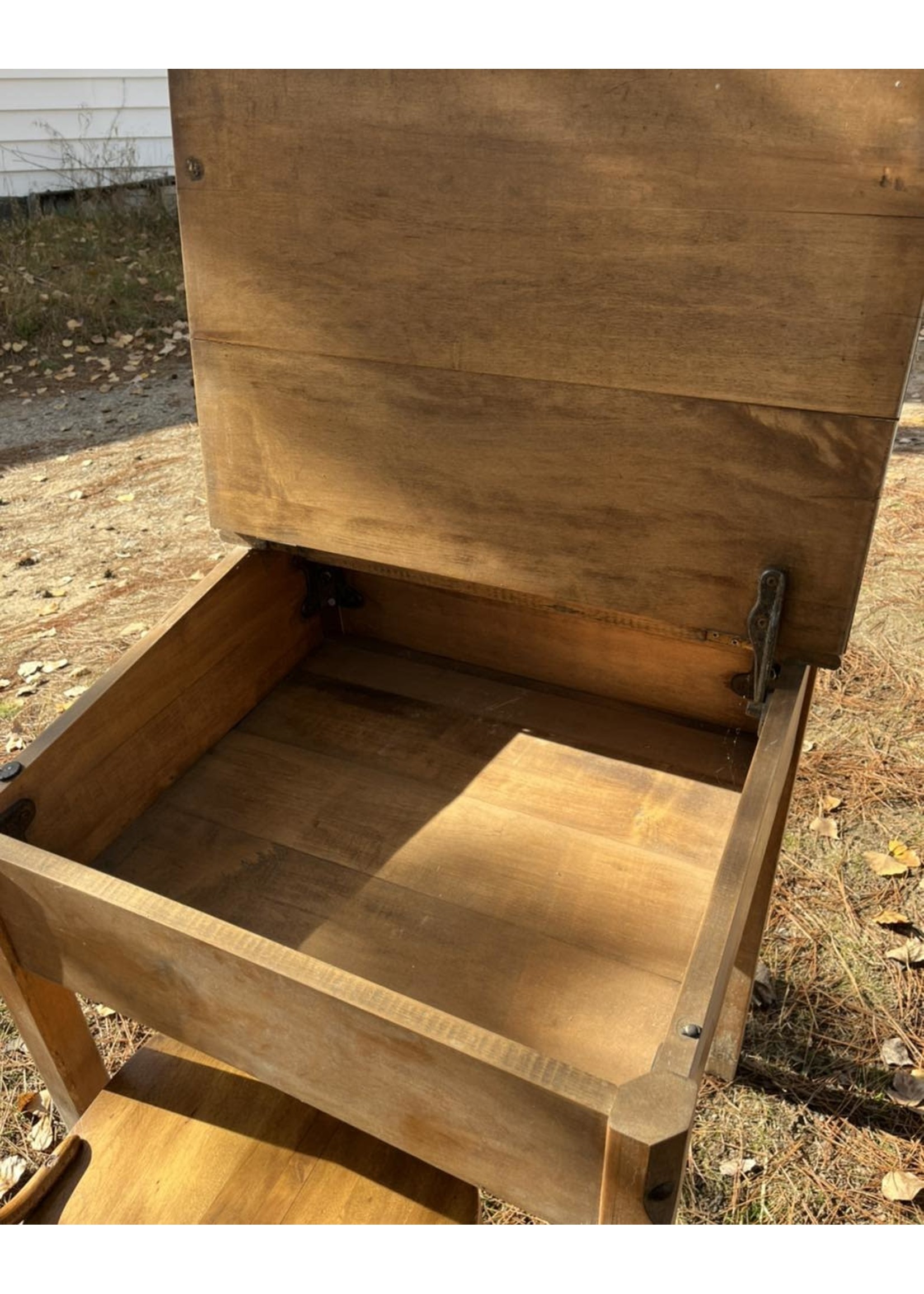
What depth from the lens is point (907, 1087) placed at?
184 cm

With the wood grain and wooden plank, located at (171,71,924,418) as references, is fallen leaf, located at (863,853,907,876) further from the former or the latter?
wooden plank, located at (171,71,924,418)

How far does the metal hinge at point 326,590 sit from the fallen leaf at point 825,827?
1291 mm

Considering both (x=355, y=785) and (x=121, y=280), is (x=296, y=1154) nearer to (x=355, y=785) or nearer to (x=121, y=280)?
(x=355, y=785)

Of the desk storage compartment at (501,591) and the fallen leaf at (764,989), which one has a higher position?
the desk storage compartment at (501,591)

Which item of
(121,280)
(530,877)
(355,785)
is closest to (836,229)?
(530,877)

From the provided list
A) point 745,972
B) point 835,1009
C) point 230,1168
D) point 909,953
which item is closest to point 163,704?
point 230,1168

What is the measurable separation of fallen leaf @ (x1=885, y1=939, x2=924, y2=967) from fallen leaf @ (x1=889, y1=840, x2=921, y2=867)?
226 millimetres

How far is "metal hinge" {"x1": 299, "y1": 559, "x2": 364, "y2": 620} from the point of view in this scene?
5.82 ft

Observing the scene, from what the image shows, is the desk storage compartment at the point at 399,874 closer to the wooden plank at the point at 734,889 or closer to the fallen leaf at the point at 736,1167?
the wooden plank at the point at 734,889

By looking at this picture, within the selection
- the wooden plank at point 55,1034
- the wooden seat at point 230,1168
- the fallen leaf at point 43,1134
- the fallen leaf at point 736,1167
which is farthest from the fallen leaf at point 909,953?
the fallen leaf at point 43,1134

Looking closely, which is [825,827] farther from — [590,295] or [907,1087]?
[590,295]

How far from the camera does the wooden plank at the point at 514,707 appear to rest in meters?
1.60

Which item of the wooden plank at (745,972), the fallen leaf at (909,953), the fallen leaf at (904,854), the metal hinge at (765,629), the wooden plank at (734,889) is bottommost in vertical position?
the fallen leaf at (909,953)

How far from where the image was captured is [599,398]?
1.21 meters
